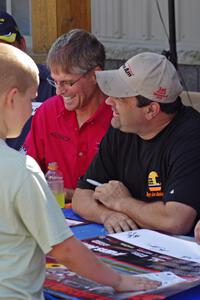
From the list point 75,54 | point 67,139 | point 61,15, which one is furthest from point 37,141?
point 61,15

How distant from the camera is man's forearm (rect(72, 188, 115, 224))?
349cm

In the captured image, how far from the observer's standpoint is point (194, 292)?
8.34ft

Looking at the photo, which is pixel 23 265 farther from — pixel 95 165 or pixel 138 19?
pixel 138 19

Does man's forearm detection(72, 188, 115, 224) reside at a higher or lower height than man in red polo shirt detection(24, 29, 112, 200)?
lower

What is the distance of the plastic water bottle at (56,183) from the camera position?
3.83 meters

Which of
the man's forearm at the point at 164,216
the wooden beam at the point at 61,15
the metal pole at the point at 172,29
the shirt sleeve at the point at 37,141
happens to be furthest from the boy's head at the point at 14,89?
the wooden beam at the point at 61,15

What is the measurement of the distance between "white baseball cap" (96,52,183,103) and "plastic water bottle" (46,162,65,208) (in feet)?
1.84

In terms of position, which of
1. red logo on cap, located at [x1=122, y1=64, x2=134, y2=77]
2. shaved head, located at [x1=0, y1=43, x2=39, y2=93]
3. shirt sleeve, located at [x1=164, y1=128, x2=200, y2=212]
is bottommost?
shirt sleeve, located at [x1=164, y1=128, x2=200, y2=212]

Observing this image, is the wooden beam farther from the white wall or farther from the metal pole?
the metal pole

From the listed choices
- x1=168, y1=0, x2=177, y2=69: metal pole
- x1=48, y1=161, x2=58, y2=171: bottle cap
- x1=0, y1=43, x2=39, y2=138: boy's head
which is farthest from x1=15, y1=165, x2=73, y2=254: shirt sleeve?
x1=168, y1=0, x2=177, y2=69: metal pole

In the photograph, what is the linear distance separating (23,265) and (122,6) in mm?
4726

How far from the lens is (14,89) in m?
2.24

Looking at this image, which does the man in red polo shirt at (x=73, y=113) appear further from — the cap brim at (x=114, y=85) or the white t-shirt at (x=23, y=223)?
the white t-shirt at (x=23, y=223)

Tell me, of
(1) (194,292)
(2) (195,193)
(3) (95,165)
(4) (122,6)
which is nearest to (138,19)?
(4) (122,6)
